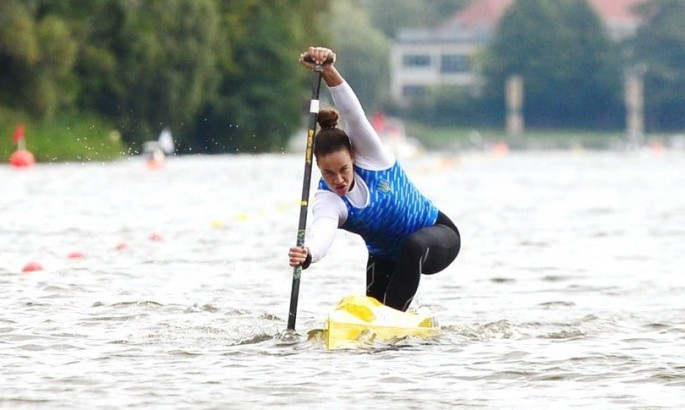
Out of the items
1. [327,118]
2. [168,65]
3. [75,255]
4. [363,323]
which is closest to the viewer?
[327,118]

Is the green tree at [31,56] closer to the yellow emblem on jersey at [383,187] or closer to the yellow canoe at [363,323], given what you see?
the yellow canoe at [363,323]

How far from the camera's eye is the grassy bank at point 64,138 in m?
51.8

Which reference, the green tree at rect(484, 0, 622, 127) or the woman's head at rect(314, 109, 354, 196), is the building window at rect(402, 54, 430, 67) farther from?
the woman's head at rect(314, 109, 354, 196)

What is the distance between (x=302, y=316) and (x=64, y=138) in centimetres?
4482

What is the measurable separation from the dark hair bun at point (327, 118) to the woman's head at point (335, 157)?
55 mm

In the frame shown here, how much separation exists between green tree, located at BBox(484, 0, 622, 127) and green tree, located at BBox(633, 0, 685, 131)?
3.73 meters

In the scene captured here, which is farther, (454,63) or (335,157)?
(454,63)

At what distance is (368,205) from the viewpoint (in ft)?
34.8

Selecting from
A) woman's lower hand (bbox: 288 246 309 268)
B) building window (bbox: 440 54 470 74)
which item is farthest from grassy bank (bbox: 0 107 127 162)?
building window (bbox: 440 54 470 74)

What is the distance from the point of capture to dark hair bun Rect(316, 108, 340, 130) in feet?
34.7

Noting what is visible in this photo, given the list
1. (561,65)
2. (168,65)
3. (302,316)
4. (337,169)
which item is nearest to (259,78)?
(168,65)

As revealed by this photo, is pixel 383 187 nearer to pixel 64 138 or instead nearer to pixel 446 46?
pixel 64 138

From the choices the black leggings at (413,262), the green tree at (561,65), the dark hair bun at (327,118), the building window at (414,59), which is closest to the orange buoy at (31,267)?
the black leggings at (413,262)

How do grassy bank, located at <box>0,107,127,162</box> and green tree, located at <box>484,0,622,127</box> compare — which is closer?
grassy bank, located at <box>0,107,127,162</box>
